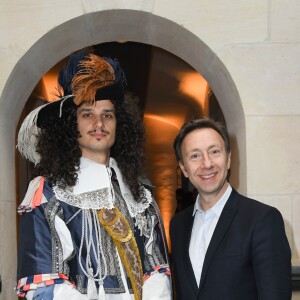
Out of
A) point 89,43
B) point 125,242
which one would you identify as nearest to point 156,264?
point 125,242

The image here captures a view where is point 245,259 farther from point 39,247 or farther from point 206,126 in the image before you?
point 39,247

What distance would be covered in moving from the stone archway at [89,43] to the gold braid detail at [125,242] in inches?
35.6

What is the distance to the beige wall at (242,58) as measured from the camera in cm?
271

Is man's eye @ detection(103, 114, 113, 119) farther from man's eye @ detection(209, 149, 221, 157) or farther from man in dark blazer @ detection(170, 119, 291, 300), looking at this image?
man's eye @ detection(209, 149, 221, 157)

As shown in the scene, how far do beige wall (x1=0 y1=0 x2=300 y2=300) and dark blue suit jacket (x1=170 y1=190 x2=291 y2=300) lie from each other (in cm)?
98

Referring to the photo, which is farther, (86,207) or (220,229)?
(86,207)

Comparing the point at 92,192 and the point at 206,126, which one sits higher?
the point at 206,126

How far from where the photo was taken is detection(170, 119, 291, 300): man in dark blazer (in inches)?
64.3

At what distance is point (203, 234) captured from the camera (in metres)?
1.84

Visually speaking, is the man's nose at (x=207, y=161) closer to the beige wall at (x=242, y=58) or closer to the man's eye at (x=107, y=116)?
the man's eye at (x=107, y=116)

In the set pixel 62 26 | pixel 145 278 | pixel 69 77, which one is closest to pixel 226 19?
pixel 62 26

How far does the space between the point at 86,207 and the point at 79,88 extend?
Result: 45 centimetres

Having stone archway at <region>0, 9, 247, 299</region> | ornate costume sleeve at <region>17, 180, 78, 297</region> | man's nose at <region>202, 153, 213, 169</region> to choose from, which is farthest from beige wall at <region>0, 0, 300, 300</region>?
man's nose at <region>202, 153, 213, 169</region>

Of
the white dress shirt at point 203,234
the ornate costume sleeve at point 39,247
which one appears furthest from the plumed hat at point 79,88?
the white dress shirt at point 203,234
